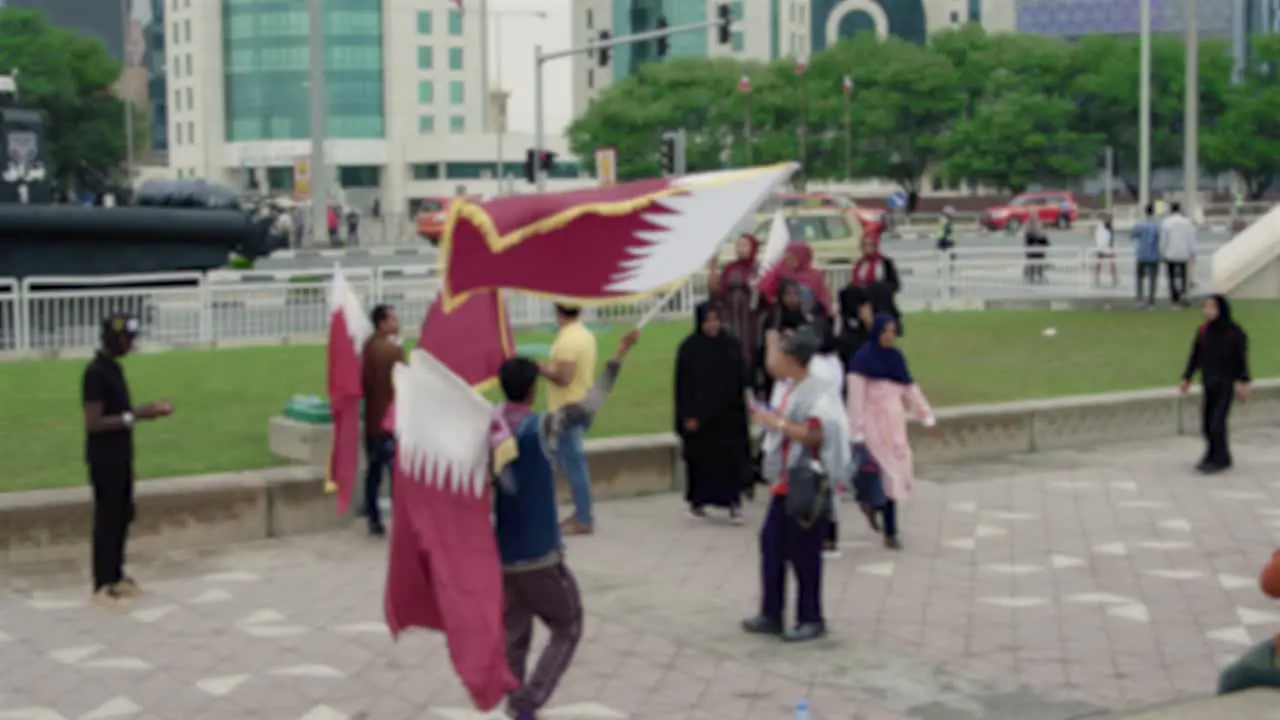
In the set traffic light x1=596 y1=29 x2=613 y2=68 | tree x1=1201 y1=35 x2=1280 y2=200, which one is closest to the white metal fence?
traffic light x1=596 y1=29 x2=613 y2=68

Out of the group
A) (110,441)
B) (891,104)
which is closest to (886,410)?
(110,441)

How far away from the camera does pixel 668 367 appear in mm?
20125

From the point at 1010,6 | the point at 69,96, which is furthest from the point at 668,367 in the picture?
the point at 1010,6

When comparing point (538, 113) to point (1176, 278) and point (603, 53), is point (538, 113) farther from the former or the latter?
point (1176, 278)

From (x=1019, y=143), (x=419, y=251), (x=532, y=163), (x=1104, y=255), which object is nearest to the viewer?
(x=1104, y=255)

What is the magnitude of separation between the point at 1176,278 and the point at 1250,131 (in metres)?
55.7

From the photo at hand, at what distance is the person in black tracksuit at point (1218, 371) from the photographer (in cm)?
1551

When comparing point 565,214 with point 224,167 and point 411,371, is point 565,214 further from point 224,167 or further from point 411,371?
point 224,167

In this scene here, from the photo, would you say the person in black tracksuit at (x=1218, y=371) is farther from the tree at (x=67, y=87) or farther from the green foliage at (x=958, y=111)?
the tree at (x=67, y=87)

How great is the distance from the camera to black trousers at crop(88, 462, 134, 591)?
34.7 ft

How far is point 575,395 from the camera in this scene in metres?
12.2

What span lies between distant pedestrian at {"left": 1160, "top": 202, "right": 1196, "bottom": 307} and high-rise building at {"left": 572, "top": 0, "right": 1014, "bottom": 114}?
104 meters

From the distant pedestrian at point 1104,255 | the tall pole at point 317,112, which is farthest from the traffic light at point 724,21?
the distant pedestrian at point 1104,255

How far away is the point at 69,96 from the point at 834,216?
62251mm
